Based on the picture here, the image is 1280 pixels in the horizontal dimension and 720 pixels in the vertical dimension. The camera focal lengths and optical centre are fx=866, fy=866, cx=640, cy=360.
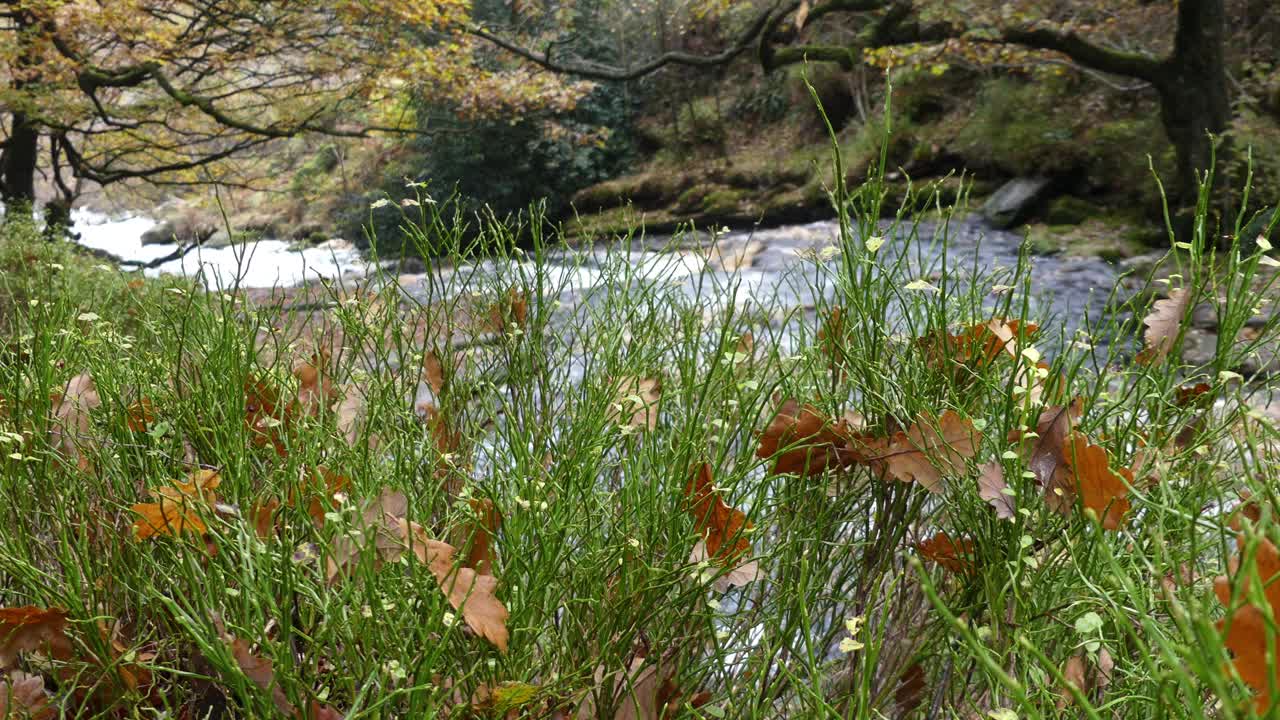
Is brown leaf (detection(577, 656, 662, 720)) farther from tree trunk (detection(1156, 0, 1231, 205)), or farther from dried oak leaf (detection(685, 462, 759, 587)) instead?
tree trunk (detection(1156, 0, 1231, 205))

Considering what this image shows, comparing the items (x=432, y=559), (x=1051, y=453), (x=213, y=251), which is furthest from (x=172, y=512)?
(x=213, y=251)

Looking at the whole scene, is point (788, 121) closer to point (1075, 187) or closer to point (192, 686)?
point (1075, 187)

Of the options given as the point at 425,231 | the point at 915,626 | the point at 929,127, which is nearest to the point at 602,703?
the point at 915,626

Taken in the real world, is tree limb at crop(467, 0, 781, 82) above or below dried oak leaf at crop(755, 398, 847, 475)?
above

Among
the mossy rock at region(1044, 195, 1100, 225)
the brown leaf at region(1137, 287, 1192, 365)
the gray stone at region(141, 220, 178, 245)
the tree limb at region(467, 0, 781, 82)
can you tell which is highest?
the tree limb at region(467, 0, 781, 82)

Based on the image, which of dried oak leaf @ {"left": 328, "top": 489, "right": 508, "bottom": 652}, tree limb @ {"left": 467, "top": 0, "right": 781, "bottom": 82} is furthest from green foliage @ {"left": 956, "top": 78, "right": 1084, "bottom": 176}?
dried oak leaf @ {"left": 328, "top": 489, "right": 508, "bottom": 652}

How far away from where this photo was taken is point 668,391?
1.12 meters

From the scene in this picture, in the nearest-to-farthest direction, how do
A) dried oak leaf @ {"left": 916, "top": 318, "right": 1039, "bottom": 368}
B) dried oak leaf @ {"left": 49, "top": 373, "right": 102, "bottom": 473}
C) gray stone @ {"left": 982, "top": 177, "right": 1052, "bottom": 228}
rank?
dried oak leaf @ {"left": 916, "top": 318, "right": 1039, "bottom": 368} → dried oak leaf @ {"left": 49, "top": 373, "right": 102, "bottom": 473} → gray stone @ {"left": 982, "top": 177, "right": 1052, "bottom": 228}

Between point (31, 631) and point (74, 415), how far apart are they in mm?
459

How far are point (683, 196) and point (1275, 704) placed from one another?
14.1 m

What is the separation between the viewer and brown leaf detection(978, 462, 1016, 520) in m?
0.74

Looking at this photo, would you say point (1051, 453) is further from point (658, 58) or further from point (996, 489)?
point (658, 58)

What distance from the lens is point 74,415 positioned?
3.78ft

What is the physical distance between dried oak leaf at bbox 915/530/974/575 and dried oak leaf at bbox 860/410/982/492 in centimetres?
7
